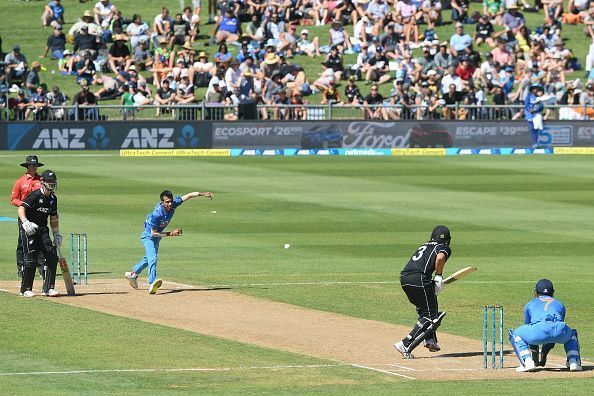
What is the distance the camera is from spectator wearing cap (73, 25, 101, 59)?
2111 inches

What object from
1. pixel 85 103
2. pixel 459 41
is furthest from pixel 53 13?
pixel 459 41

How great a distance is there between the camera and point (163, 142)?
4872 centimetres

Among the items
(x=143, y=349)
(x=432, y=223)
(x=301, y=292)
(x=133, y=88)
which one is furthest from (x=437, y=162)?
(x=143, y=349)

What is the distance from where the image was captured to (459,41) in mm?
54938

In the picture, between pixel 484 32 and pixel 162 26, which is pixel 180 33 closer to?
pixel 162 26

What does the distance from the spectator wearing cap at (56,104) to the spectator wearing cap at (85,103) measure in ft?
1.62

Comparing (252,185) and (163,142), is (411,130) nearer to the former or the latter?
(163,142)

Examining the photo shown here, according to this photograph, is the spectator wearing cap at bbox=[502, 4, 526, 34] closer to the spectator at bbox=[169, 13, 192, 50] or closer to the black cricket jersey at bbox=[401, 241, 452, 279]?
the spectator at bbox=[169, 13, 192, 50]

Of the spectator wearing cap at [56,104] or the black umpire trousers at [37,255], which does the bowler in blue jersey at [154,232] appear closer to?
the black umpire trousers at [37,255]

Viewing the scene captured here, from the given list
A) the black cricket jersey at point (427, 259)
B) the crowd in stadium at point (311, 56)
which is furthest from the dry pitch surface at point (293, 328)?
the crowd in stadium at point (311, 56)

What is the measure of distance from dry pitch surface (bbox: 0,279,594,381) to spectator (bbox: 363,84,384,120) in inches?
1065

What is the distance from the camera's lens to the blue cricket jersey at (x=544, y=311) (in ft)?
51.5

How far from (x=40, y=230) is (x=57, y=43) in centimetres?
3531

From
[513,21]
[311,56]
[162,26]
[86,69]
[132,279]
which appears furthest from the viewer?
[513,21]
